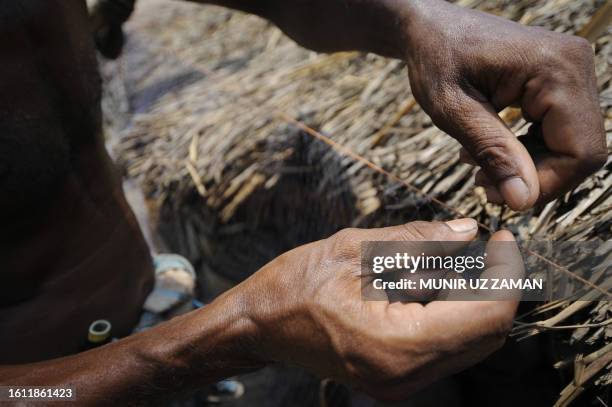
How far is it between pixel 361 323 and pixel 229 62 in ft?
5.84

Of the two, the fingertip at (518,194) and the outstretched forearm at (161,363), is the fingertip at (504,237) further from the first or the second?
A: the outstretched forearm at (161,363)

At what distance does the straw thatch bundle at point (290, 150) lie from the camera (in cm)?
110

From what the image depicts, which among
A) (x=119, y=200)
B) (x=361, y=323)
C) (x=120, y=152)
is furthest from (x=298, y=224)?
(x=361, y=323)

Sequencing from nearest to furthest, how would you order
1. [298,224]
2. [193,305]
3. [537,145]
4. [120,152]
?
1. [537,145]
2. [193,305]
3. [298,224]
4. [120,152]

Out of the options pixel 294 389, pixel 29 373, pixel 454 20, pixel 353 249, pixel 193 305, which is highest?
pixel 454 20

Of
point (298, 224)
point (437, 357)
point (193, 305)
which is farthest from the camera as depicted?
point (298, 224)

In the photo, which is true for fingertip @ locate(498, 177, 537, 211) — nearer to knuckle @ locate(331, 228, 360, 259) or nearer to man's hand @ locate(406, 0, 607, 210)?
man's hand @ locate(406, 0, 607, 210)

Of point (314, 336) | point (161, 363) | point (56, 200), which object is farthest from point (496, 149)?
point (56, 200)

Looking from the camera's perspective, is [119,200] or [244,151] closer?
[119,200]

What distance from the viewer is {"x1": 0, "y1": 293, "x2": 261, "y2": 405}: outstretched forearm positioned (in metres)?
0.83

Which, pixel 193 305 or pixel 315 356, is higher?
pixel 315 356

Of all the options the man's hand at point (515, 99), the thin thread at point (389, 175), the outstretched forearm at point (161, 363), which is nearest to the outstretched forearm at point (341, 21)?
the man's hand at point (515, 99)

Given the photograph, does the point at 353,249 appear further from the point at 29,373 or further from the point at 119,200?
the point at 119,200

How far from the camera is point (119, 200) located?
1326mm
